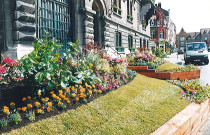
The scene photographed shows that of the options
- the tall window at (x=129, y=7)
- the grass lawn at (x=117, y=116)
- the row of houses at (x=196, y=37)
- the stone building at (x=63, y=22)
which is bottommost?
the grass lawn at (x=117, y=116)

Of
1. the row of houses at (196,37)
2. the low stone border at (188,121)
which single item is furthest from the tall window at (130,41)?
the row of houses at (196,37)

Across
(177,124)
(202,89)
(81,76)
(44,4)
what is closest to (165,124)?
(177,124)

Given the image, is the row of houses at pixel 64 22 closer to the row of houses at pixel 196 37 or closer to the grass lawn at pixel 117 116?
the grass lawn at pixel 117 116

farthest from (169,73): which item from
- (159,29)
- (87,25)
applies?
(159,29)

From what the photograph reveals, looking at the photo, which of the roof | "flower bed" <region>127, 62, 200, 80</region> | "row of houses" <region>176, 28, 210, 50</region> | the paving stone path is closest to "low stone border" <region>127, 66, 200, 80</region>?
"flower bed" <region>127, 62, 200, 80</region>

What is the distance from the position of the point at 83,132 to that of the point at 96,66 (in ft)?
9.16

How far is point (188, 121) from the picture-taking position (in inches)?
157

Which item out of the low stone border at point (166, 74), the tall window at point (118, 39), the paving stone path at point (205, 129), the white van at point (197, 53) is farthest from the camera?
the white van at point (197, 53)

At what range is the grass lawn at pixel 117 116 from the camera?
3.02m

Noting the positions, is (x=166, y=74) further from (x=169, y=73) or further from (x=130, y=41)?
(x=130, y=41)

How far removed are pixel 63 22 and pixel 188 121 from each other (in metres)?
8.68

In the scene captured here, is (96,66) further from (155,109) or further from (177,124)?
(177,124)

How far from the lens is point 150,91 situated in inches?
218

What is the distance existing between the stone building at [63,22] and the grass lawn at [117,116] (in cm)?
295
